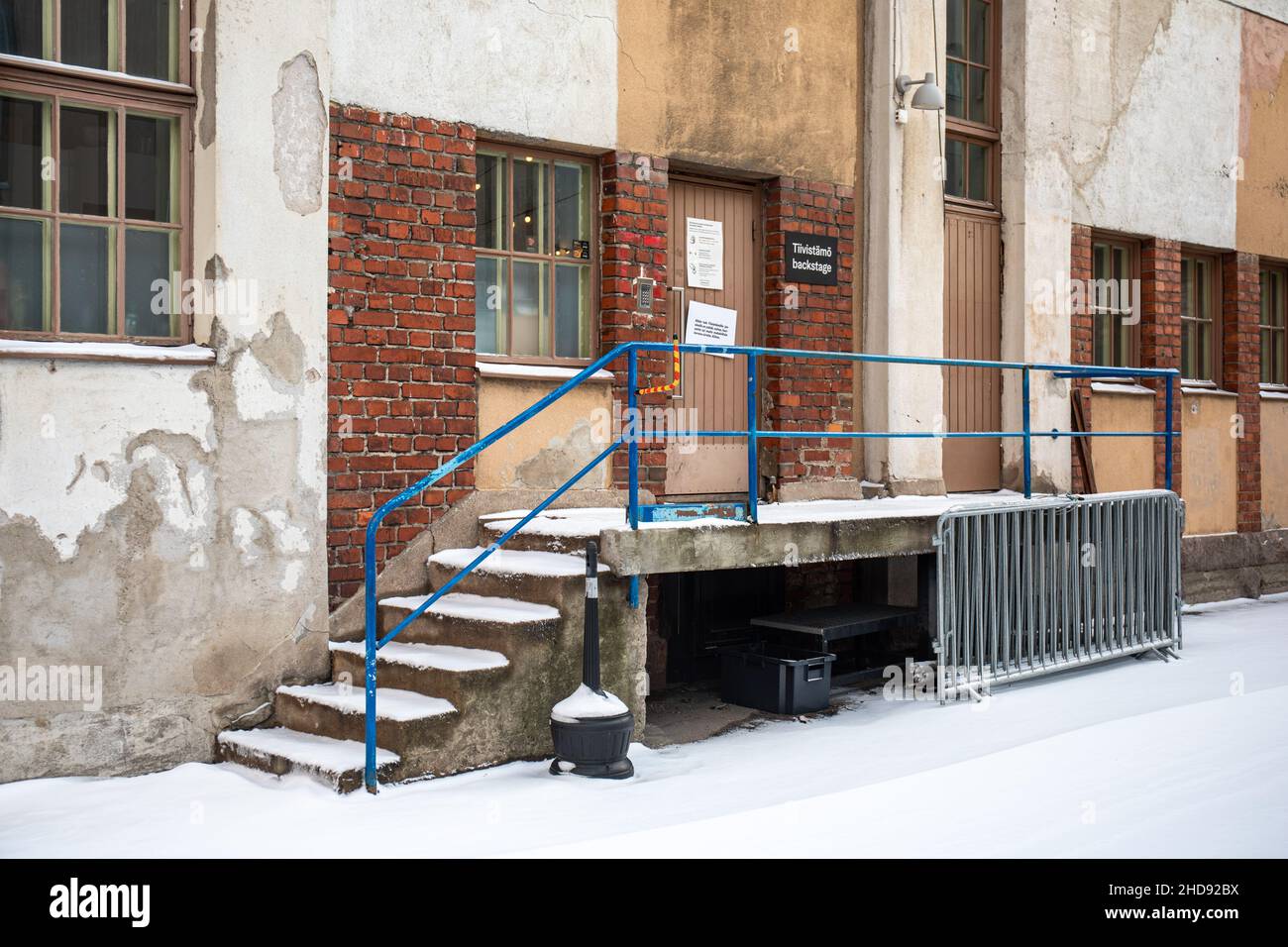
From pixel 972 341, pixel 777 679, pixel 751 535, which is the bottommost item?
pixel 777 679

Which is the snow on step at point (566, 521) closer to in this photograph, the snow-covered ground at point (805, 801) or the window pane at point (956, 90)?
the snow-covered ground at point (805, 801)

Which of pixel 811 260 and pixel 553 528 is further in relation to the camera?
pixel 811 260

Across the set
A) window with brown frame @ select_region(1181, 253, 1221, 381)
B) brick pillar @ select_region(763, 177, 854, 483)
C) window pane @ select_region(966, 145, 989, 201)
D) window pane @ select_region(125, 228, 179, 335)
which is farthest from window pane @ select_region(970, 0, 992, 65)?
window pane @ select_region(125, 228, 179, 335)

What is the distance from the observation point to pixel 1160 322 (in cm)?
1169

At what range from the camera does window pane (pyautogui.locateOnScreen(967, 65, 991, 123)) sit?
10.4 metres

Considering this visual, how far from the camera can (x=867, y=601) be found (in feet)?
31.2

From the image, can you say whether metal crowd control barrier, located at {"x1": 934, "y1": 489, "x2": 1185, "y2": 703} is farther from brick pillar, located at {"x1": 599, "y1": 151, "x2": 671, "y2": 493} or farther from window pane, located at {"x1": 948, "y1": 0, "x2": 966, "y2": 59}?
window pane, located at {"x1": 948, "y1": 0, "x2": 966, "y2": 59}

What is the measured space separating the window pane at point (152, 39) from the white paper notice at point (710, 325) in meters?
3.44

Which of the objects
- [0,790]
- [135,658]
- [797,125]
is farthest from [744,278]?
[0,790]

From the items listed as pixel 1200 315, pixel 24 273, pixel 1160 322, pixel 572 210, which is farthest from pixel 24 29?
pixel 1200 315

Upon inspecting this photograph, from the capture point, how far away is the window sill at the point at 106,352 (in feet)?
19.0

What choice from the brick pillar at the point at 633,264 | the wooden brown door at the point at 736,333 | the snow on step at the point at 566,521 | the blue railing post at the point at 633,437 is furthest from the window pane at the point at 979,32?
the blue railing post at the point at 633,437

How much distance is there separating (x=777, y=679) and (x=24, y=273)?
4419mm

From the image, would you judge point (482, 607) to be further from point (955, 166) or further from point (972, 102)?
point (972, 102)
